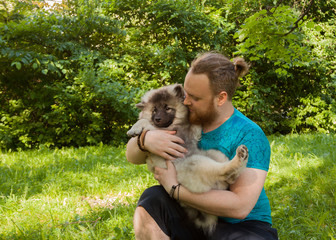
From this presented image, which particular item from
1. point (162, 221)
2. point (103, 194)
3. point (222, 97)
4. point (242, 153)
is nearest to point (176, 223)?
point (162, 221)

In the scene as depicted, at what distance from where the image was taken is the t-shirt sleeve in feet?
6.68

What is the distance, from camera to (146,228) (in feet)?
7.26

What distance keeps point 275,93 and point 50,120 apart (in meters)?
6.81

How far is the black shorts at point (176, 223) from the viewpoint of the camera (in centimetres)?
209

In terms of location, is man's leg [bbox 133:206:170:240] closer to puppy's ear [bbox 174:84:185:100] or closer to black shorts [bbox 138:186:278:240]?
black shorts [bbox 138:186:278:240]

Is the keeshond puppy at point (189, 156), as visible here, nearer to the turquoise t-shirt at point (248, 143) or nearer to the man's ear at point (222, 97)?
the turquoise t-shirt at point (248, 143)

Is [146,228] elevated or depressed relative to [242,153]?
depressed

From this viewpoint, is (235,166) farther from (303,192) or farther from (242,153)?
(303,192)

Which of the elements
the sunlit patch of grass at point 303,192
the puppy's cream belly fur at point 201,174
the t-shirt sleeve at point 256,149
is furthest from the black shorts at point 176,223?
the sunlit patch of grass at point 303,192

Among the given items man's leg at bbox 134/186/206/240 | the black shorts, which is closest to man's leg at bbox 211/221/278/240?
the black shorts

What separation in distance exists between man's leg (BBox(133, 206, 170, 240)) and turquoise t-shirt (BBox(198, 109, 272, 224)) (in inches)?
19.8

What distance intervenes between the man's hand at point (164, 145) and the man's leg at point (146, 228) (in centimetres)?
47

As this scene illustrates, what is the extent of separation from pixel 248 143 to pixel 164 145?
64 centimetres

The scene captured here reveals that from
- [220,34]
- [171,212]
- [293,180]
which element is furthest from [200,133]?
[220,34]
